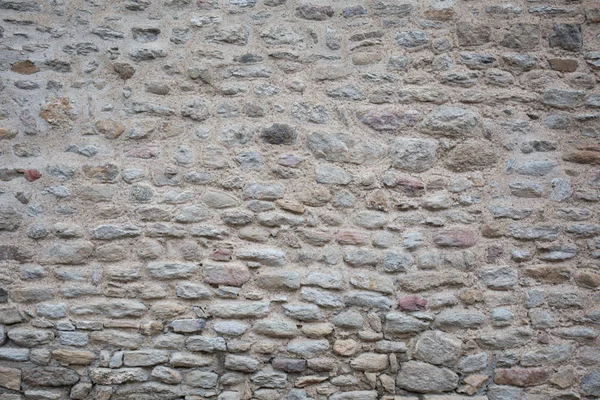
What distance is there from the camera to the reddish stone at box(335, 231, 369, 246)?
284 cm

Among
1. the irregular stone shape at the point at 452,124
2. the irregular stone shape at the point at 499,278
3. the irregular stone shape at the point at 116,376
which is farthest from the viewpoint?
the irregular stone shape at the point at 452,124

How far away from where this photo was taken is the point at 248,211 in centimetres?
285

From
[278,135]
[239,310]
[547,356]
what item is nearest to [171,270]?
[239,310]

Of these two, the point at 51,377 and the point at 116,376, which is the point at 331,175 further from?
the point at 51,377

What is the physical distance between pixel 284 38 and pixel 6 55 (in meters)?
1.49

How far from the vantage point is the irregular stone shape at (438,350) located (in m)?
2.77

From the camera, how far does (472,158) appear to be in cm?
291

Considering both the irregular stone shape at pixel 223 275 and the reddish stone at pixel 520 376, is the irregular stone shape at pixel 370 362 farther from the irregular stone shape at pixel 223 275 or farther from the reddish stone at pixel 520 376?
the irregular stone shape at pixel 223 275

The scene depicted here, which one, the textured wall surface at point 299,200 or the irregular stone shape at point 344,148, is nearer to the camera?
the textured wall surface at point 299,200

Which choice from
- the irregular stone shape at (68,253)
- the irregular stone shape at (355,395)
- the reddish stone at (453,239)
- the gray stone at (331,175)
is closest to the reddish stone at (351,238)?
the gray stone at (331,175)

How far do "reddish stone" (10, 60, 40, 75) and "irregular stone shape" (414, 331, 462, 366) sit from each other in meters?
2.48

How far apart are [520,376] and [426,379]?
0.48 meters

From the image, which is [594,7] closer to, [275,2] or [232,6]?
[275,2]

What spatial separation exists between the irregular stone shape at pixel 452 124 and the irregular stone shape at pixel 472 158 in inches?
3.3
